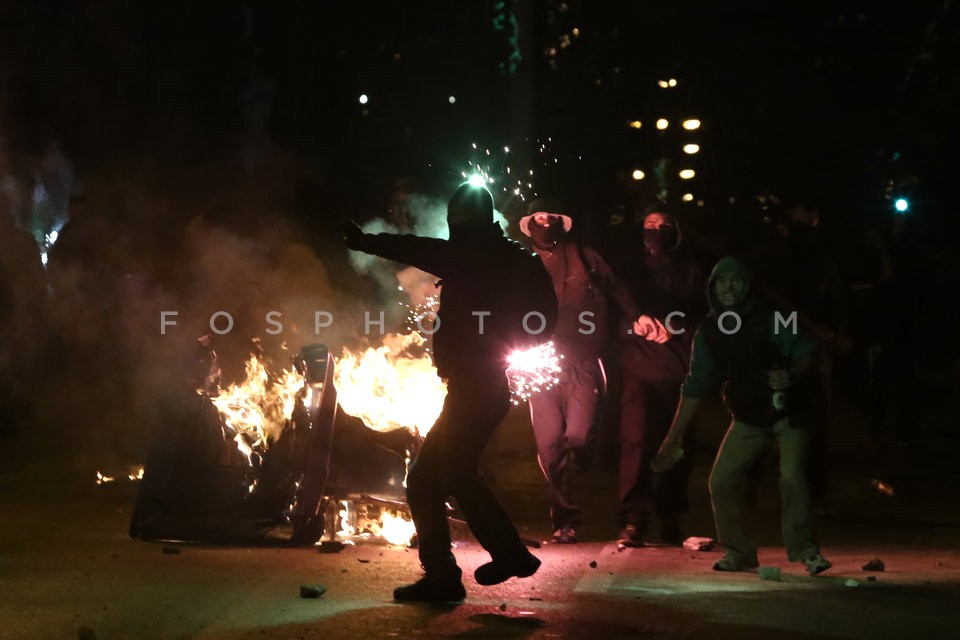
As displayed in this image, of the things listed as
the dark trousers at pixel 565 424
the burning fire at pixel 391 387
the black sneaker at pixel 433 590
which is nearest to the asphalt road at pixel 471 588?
the black sneaker at pixel 433 590

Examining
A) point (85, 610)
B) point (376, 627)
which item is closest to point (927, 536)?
point (376, 627)

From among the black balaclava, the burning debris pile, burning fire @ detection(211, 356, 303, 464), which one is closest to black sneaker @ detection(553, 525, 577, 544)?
the burning debris pile

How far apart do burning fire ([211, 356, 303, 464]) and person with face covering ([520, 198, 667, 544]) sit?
153 centimetres

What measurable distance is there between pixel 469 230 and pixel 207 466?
102 inches

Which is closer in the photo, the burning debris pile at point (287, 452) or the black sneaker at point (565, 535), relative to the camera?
the burning debris pile at point (287, 452)

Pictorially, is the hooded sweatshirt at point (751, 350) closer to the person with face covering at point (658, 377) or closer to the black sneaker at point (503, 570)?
the person with face covering at point (658, 377)

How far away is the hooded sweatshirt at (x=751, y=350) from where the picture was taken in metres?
7.49

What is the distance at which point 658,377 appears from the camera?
29.3 feet

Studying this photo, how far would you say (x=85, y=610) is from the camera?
20.6 ft

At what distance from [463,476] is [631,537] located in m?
2.45

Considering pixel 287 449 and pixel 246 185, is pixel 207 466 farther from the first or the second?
pixel 246 185

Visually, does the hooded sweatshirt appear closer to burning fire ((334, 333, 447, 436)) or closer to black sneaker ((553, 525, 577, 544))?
black sneaker ((553, 525, 577, 544))

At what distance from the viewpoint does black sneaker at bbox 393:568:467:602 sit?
6.41m

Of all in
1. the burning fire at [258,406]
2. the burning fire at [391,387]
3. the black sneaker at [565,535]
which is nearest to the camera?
the burning fire at [258,406]
